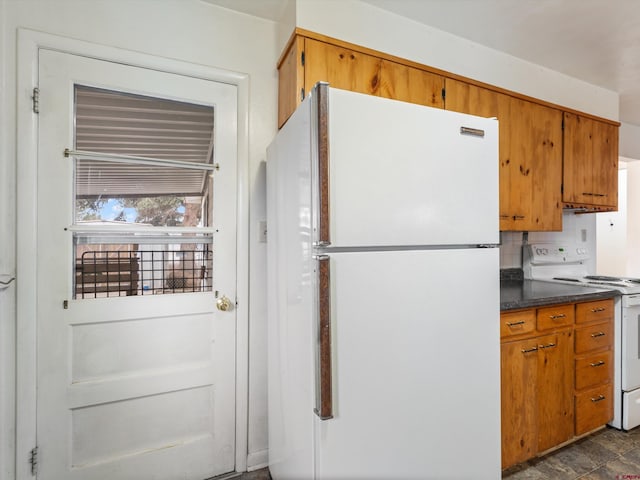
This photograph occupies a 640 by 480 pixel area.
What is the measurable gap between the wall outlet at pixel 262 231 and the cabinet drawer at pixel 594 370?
6.61ft

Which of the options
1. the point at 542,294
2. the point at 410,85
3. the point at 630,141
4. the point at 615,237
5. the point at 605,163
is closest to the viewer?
the point at 410,85

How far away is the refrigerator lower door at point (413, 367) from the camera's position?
1135mm

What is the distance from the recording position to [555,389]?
1951mm

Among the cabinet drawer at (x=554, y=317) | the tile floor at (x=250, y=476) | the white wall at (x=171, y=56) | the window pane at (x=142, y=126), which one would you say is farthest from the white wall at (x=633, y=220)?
the window pane at (x=142, y=126)

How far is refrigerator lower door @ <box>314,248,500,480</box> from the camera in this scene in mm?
1135

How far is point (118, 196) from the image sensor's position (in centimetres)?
164

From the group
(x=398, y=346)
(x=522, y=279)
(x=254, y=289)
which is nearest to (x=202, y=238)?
(x=254, y=289)

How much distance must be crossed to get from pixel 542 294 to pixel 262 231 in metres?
1.70

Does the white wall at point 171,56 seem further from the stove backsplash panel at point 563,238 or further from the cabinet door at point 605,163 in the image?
the cabinet door at point 605,163

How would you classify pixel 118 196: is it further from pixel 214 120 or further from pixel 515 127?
pixel 515 127

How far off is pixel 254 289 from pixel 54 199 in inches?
39.2

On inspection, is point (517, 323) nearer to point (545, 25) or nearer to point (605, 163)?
point (545, 25)

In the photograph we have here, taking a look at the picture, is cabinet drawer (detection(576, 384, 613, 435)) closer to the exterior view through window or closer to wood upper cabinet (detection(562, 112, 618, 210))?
wood upper cabinet (detection(562, 112, 618, 210))

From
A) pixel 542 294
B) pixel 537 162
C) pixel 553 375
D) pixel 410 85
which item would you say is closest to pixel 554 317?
pixel 542 294
